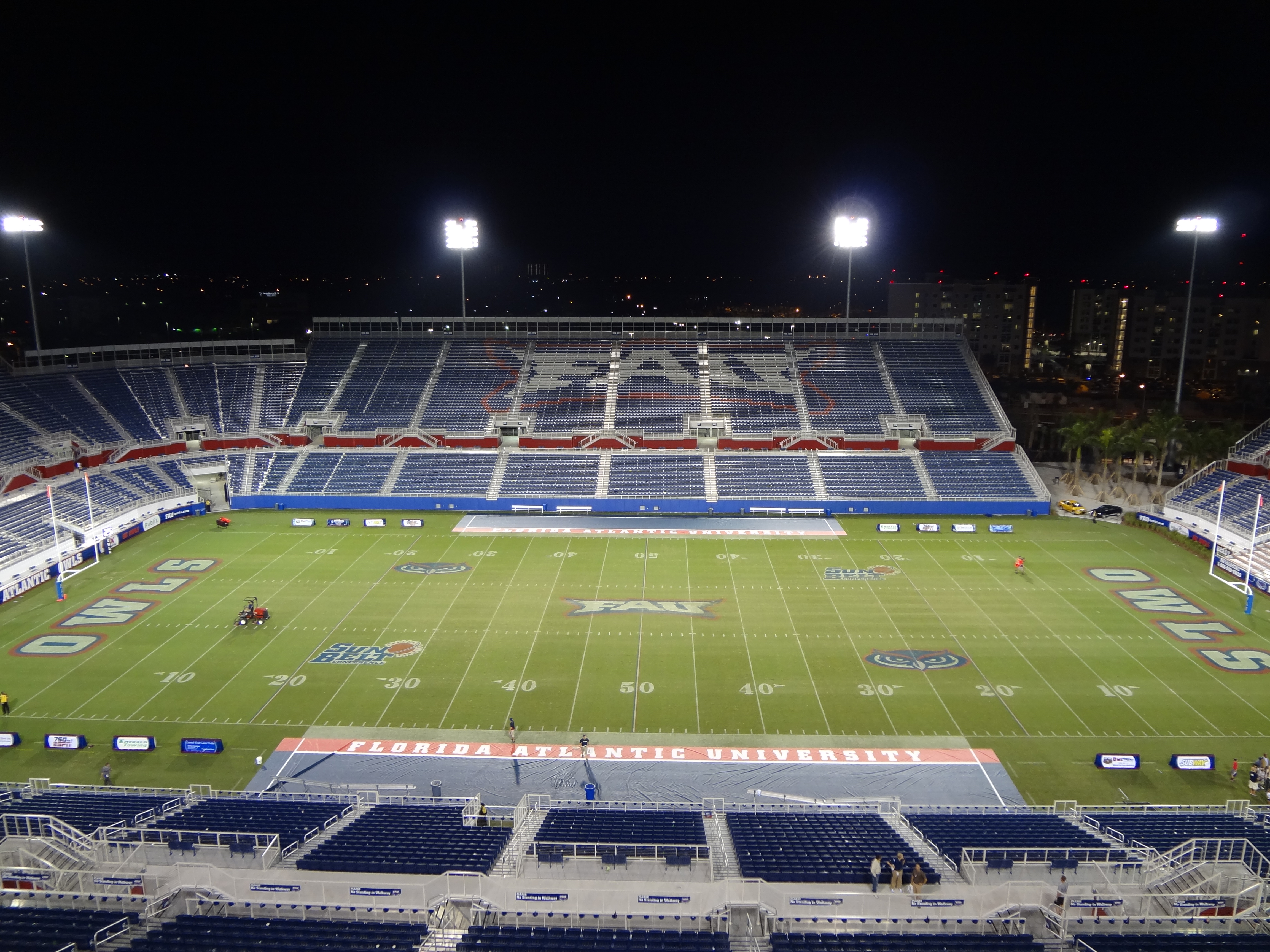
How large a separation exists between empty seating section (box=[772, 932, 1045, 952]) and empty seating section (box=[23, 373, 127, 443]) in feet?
164

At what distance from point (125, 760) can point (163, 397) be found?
1512 inches

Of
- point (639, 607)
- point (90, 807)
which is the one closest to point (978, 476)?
point (639, 607)

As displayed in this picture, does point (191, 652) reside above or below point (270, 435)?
below

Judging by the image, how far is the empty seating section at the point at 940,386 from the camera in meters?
51.4

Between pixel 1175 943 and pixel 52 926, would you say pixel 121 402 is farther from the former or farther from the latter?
pixel 1175 943

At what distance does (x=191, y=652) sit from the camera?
26.7m

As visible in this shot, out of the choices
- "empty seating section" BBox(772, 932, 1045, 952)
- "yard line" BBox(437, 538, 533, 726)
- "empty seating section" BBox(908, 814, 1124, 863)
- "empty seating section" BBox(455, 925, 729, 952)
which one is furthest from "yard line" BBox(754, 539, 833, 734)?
"empty seating section" BBox(455, 925, 729, 952)

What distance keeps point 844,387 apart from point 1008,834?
139ft

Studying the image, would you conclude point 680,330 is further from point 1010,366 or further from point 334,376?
point 1010,366

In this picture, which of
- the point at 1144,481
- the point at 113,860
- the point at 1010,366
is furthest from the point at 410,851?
the point at 1010,366

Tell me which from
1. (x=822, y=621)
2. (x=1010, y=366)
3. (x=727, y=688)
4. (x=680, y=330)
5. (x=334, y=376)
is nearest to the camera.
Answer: (x=727, y=688)

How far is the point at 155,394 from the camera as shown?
51.2m

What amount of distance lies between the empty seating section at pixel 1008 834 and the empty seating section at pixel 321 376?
48.6 m

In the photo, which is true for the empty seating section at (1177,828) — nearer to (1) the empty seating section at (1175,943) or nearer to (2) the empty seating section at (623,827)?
(1) the empty seating section at (1175,943)
